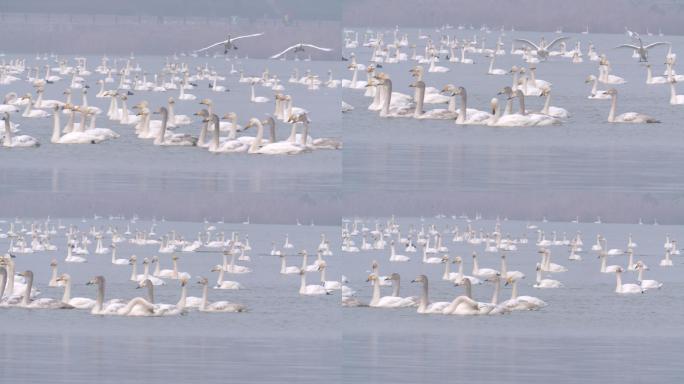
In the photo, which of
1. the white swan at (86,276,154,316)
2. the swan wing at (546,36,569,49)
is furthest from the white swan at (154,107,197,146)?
the swan wing at (546,36,569,49)

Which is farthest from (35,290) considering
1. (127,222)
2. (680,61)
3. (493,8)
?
(680,61)

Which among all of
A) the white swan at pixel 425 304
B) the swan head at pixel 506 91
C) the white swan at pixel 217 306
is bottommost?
the white swan at pixel 217 306

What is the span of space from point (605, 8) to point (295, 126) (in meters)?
2.91

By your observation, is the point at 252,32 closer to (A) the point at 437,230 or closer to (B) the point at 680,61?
(A) the point at 437,230

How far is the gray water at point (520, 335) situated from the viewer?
14.9 meters

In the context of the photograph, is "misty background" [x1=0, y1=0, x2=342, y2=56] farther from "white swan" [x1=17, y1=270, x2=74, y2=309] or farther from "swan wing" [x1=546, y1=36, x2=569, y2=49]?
"swan wing" [x1=546, y1=36, x2=569, y2=49]

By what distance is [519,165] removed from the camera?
52.6 ft

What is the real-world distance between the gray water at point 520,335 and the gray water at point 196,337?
1.07 ft

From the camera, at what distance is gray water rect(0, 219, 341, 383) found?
14.8 metres

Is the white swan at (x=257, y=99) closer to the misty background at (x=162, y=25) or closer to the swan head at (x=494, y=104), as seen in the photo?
the misty background at (x=162, y=25)

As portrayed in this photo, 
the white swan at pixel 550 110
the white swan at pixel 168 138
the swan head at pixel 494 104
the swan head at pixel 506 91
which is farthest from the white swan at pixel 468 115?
the white swan at pixel 168 138

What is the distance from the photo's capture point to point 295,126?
1609 cm

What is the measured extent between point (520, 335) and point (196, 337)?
2497 millimetres

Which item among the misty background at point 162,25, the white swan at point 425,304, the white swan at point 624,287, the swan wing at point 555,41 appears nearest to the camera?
the misty background at point 162,25
